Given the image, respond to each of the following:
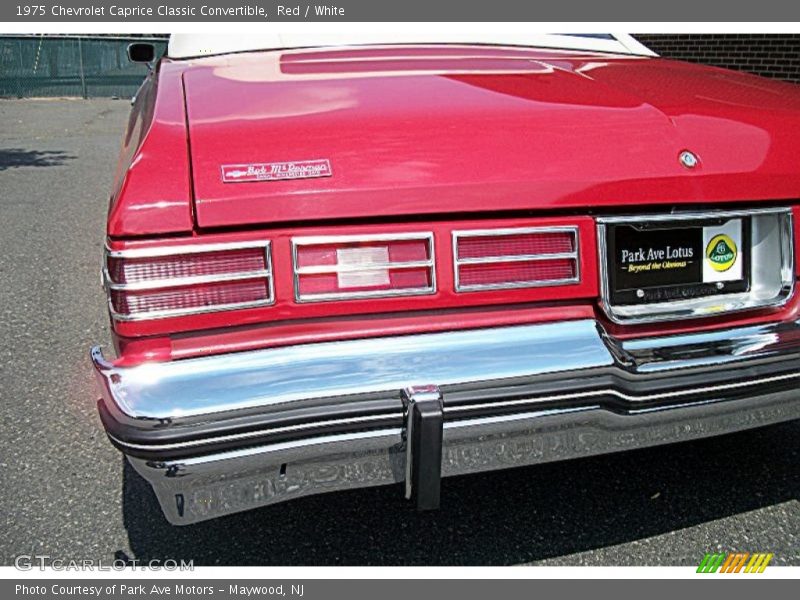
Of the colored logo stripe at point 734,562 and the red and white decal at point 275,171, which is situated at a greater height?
the red and white decal at point 275,171

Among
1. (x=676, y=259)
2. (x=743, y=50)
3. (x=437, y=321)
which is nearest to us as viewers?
(x=437, y=321)

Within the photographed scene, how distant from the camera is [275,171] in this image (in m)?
1.86

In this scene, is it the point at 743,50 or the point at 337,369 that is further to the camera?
the point at 743,50

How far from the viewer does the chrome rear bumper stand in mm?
1771

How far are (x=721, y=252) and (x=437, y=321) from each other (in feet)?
2.75

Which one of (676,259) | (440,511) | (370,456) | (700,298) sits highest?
(676,259)

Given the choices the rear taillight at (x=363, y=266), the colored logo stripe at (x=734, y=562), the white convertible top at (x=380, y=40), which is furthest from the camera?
the white convertible top at (x=380, y=40)

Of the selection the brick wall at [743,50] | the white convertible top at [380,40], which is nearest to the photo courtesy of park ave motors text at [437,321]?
the white convertible top at [380,40]

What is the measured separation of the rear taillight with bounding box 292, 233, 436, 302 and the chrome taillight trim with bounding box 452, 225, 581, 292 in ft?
0.22

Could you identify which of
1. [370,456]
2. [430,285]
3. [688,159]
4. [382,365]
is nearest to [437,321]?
[430,285]

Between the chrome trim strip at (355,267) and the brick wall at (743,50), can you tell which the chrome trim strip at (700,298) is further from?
the brick wall at (743,50)

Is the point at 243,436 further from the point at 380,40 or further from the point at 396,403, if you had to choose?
the point at 380,40

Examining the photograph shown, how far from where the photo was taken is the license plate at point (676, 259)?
2064 millimetres

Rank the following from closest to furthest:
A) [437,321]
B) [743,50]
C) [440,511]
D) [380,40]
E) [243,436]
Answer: [243,436], [437,321], [440,511], [380,40], [743,50]
